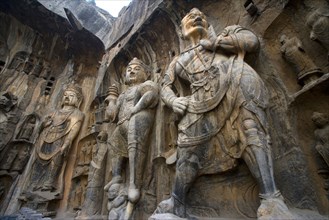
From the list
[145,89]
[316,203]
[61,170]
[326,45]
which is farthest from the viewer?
[61,170]

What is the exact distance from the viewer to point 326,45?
9.64 ft

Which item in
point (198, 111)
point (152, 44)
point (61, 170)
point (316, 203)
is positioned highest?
point (152, 44)

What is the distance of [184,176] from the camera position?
2861 millimetres

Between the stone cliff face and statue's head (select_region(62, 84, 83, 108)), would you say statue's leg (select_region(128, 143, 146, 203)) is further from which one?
statue's head (select_region(62, 84, 83, 108))

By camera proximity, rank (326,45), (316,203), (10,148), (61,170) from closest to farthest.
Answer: (316,203) → (326,45) → (61,170) → (10,148)

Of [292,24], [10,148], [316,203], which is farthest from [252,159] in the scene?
[10,148]

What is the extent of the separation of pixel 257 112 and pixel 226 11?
8.33 ft

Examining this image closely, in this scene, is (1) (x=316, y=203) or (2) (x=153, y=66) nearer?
(1) (x=316, y=203)

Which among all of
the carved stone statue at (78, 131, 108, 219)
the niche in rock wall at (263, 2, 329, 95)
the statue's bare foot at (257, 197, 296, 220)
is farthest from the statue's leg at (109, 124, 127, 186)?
the niche in rock wall at (263, 2, 329, 95)

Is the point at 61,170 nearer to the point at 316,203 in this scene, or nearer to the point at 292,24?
the point at 316,203

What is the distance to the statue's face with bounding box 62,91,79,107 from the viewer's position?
6203 millimetres

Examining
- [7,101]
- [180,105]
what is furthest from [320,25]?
[7,101]

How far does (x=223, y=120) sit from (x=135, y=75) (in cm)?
226

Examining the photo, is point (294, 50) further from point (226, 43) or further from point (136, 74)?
point (136, 74)
